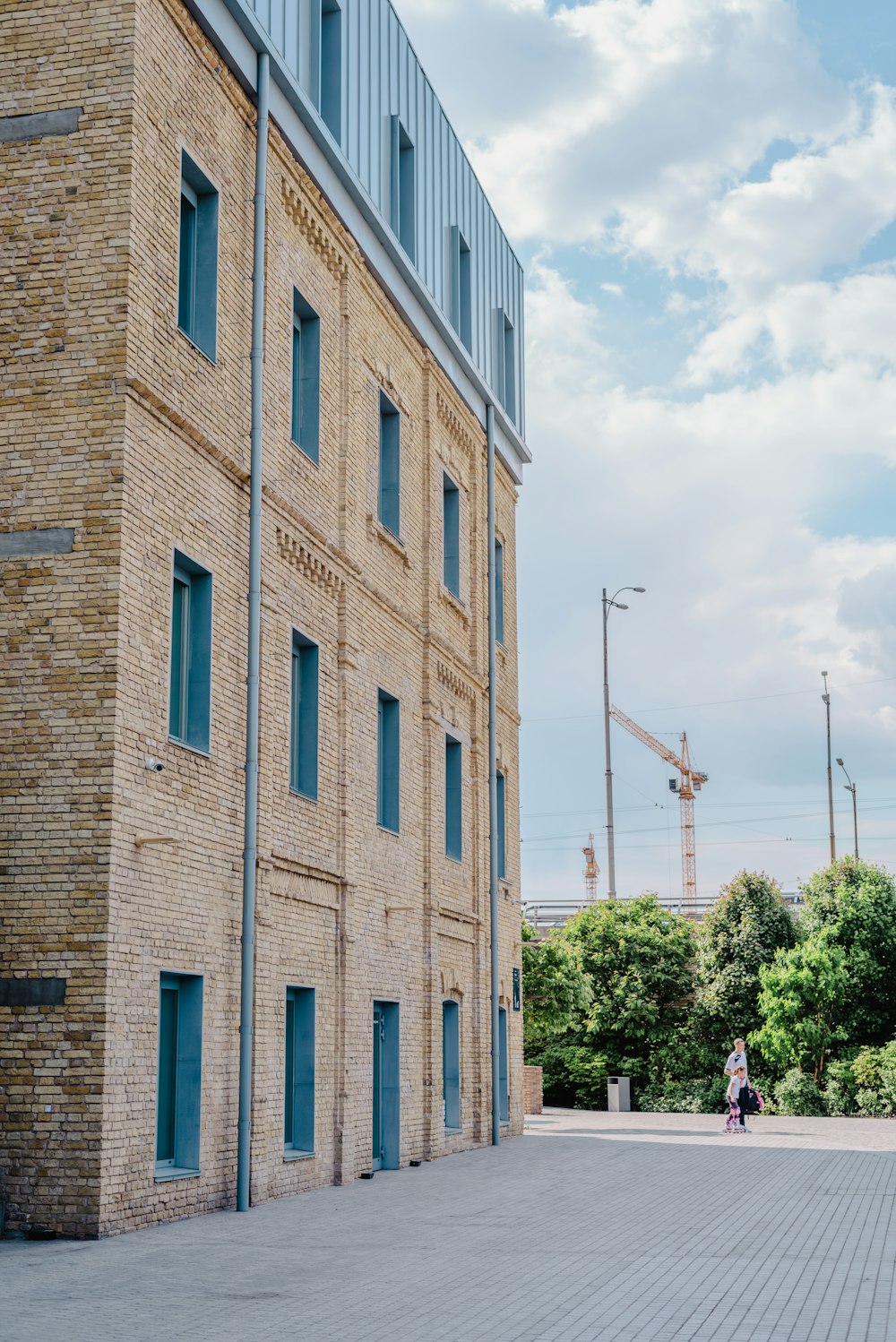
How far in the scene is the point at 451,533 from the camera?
24156mm

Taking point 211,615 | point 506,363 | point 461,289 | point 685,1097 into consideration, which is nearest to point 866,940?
point 685,1097

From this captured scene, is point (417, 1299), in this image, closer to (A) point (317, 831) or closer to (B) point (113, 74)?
(A) point (317, 831)

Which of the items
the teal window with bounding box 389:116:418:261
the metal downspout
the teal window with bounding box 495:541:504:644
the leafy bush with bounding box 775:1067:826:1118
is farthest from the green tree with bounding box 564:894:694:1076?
the teal window with bounding box 389:116:418:261

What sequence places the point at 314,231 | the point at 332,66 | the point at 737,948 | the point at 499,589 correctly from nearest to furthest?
the point at 314,231 < the point at 332,66 < the point at 499,589 < the point at 737,948

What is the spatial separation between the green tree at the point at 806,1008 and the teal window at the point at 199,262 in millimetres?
22879

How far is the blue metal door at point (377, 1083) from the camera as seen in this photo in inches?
742

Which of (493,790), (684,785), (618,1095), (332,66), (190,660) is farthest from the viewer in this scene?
(684,785)

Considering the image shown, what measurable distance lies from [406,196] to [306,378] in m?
5.00

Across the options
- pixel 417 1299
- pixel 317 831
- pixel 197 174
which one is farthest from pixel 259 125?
pixel 417 1299

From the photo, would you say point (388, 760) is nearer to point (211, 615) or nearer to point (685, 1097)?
point (211, 615)

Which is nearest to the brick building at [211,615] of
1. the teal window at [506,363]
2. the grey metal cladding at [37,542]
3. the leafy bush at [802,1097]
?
the grey metal cladding at [37,542]

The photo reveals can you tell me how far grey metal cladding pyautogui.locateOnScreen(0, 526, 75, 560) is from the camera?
41.0ft

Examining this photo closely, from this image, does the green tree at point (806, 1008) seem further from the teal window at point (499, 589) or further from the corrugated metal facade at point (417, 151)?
the corrugated metal facade at point (417, 151)

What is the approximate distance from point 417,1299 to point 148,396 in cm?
752
